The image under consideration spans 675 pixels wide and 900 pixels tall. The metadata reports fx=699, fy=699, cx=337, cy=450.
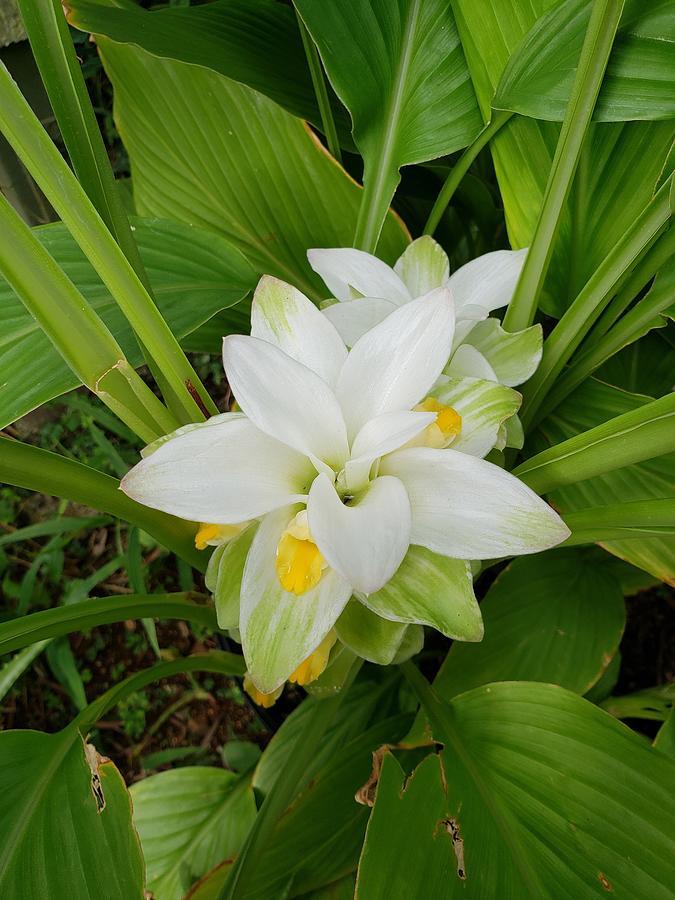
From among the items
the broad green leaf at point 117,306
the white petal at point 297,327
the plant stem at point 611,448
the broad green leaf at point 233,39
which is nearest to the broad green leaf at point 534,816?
the plant stem at point 611,448

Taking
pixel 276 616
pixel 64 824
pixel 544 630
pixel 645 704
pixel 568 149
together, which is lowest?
pixel 645 704

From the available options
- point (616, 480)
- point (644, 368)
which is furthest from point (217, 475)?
point (644, 368)

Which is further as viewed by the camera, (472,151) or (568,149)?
(472,151)

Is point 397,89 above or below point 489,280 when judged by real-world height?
above

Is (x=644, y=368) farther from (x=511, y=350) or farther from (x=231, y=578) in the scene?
(x=231, y=578)

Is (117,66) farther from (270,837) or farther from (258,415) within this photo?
(270,837)

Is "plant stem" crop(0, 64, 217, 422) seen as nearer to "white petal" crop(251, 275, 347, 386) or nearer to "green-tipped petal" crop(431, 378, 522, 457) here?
"white petal" crop(251, 275, 347, 386)

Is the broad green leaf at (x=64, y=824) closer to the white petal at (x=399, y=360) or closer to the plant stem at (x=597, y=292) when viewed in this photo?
the white petal at (x=399, y=360)
